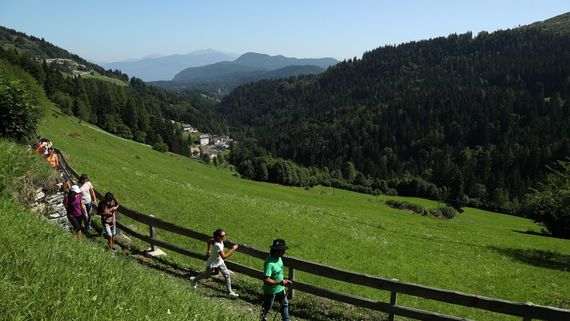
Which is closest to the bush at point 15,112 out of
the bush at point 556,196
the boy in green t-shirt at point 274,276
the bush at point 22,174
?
the bush at point 22,174

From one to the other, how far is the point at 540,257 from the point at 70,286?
4159 cm

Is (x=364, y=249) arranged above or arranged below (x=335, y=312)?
below

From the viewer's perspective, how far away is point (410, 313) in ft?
40.3

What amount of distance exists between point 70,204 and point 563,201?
40933mm

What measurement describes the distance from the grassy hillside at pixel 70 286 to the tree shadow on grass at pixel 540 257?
35.0 m

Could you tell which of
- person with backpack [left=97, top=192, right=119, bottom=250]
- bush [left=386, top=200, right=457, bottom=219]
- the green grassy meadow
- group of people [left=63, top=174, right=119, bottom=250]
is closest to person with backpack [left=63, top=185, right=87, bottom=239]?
group of people [left=63, top=174, right=119, bottom=250]

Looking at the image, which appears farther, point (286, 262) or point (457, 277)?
point (457, 277)

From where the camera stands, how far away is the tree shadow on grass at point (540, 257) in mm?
34306

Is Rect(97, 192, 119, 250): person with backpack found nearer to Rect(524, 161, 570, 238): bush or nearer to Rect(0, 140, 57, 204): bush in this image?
Rect(0, 140, 57, 204): bush

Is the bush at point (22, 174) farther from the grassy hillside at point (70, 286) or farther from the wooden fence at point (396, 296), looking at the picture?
the grassy hillside at point (70, 286)

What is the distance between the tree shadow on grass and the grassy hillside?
35.0 m

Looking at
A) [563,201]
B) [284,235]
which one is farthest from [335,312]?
[563,201]

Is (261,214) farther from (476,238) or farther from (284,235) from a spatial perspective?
(476,238)

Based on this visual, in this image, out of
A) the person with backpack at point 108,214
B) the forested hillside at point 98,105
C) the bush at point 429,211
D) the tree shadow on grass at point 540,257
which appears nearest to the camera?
the person with backpack at point 108,214
